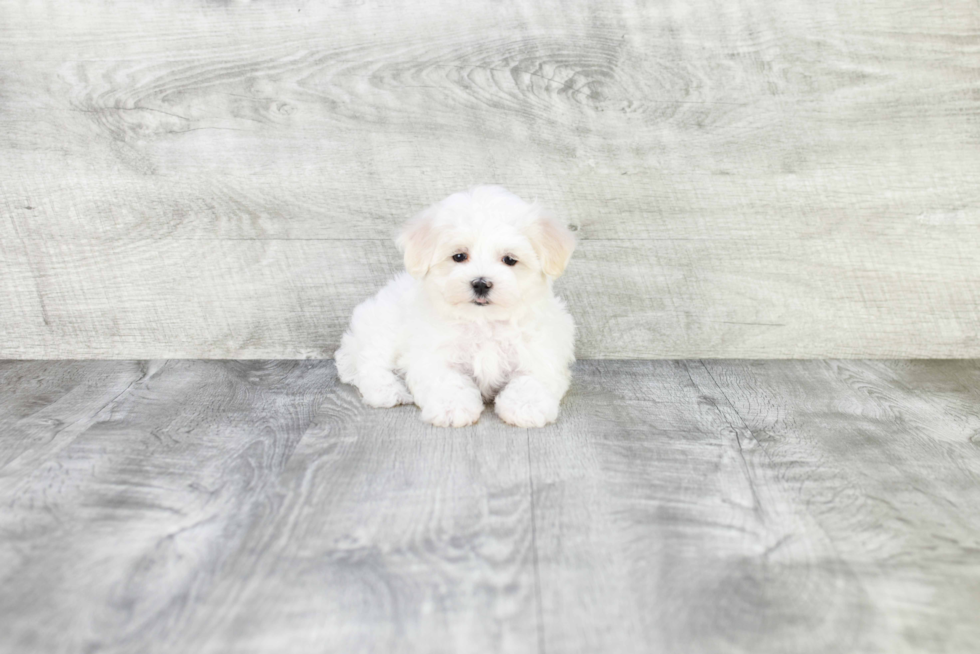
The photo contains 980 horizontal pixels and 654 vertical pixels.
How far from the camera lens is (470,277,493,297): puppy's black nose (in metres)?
2.01

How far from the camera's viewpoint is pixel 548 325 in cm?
228

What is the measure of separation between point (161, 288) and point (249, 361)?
→ 43 centimetres

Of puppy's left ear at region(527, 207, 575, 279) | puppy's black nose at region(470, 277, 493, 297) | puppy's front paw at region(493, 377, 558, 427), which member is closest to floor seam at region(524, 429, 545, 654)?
puppy's front paw at region(493, 377, 558, 427)

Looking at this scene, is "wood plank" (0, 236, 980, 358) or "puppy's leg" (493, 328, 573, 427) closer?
"puppy's leg" (493, 328, 573, 427)

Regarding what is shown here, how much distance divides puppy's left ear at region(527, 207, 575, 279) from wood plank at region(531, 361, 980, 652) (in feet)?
1.53

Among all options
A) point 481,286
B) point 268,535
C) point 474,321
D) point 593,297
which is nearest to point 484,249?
point 481,286

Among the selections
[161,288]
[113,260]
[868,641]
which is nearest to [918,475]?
[868,641]

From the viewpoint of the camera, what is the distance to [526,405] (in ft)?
6.82

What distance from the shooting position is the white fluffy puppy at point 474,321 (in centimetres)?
205

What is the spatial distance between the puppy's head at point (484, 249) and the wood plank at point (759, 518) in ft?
1.41

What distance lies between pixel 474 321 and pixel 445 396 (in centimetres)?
26

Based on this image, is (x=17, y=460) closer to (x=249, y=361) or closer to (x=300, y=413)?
(x=300, y=413)

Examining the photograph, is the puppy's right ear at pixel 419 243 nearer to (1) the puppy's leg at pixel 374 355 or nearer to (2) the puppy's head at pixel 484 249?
(2) the puppy's head at pixel 484 249

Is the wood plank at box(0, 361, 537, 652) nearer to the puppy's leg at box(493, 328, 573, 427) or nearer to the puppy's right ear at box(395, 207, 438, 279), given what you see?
the puppy's leg at box(493, 328, 573, 427)
